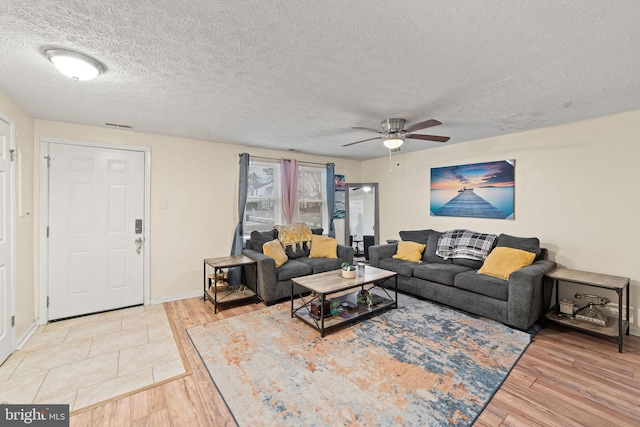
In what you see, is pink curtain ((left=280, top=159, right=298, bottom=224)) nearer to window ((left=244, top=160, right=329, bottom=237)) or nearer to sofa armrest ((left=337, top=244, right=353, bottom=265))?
window ((left=244, top=160, right=329, bottom=237))

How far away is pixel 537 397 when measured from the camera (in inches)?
77.0

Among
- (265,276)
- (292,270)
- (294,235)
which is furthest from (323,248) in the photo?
(265,276)

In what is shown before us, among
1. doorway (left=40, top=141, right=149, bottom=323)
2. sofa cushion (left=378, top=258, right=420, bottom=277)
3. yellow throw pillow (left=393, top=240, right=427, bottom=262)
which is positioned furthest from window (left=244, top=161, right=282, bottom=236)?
yellow throw pillow (left=393, top=240, right=427, bottom=262)

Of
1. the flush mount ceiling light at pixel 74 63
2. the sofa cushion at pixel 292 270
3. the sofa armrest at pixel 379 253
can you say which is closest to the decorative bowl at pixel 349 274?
the sofa cushion at pixel 292 270

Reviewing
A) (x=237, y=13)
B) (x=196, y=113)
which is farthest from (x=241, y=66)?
(x=196, y=113)

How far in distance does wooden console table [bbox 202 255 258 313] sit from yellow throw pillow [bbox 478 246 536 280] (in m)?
3.00

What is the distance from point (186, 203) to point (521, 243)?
14.8ft

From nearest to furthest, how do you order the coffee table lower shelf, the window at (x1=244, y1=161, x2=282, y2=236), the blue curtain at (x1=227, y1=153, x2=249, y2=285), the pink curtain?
the coffee table lower shelf < the blue curtain at (x1=227, y1=153, x2=249, y2=285) < the window at (x1=244, y1=161, x2=282, y2=236) < the pink curtain

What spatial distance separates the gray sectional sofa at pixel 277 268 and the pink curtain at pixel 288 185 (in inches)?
22.2

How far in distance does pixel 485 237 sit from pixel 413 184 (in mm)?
1584

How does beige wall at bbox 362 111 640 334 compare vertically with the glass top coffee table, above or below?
above

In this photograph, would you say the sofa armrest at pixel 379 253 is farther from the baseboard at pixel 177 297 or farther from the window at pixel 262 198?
the baseboard at pixel 177 297

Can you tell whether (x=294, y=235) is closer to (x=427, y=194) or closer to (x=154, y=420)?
(x=427, y=194)

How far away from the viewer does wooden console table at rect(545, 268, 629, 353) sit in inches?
102
